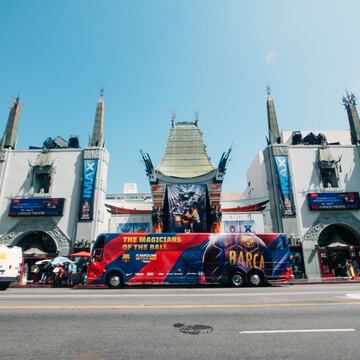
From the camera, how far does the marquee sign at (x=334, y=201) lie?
29.1 meters

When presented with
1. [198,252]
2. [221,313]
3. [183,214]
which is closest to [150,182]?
[183,214]

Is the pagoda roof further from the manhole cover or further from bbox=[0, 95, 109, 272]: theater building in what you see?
the manhole cover

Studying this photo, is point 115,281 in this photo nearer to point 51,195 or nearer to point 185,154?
point 51,195

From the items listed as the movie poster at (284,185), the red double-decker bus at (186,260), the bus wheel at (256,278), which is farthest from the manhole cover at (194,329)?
the movie poster at (284,185)

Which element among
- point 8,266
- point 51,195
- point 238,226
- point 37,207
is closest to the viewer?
point 8,266

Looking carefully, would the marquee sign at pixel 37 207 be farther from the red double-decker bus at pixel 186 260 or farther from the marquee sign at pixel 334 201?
the marquee sign at pixel 334 201

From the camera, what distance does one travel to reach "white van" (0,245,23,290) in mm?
15539

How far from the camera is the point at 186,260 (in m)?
17.3

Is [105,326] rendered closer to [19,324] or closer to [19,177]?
[19,324]

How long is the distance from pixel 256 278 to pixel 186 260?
4.66 metres

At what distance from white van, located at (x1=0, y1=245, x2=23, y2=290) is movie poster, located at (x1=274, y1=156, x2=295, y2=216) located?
977 inches

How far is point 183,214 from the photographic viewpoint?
35531mm

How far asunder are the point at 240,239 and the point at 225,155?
68.8 ft

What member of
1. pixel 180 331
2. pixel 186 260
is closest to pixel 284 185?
pixel 186 260
